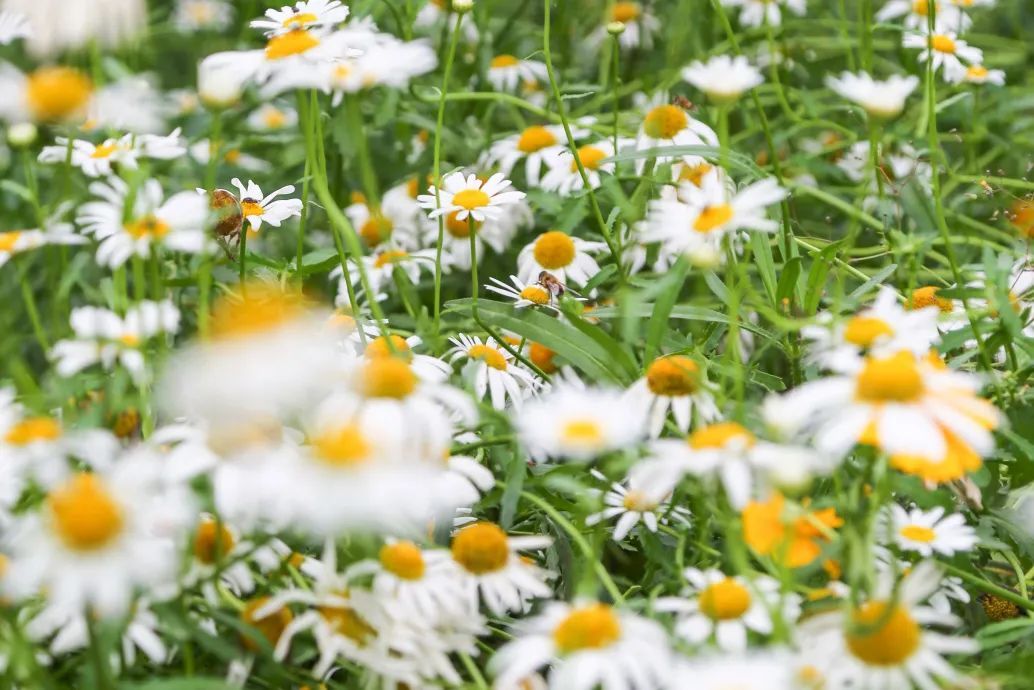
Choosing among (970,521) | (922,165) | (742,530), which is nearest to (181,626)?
(742,530)

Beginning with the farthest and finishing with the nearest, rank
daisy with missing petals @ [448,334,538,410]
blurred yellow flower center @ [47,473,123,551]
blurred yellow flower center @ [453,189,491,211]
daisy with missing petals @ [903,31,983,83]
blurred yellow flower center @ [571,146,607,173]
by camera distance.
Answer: daisy with missing petals @ [903,31,983,83] → blurred yellow flower center @ [571,146,607,173] → blurred yellow flower center @ [453,189,491,211] → daisy with missing petals @ [448,334,538,410] → blurred yellow flower center @ [47,473,123,551]

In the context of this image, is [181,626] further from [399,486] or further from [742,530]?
[742,530]

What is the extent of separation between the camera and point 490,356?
98 cm

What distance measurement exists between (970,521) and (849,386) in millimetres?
346

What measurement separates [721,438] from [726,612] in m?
0.10

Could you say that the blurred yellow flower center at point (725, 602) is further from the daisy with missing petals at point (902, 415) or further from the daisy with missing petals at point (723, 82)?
the daisy with missing petals at point (723, 82)

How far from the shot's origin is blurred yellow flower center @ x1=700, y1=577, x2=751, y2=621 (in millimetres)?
651

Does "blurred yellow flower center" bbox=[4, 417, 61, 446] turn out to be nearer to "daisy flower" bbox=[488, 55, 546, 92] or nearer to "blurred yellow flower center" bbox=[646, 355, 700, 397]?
"blurred yellow flower center" bbox=[646, 355, 700, 397]

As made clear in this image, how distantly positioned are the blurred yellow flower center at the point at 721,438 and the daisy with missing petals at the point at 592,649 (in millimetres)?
94

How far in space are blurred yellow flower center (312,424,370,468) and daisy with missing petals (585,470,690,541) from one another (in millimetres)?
265

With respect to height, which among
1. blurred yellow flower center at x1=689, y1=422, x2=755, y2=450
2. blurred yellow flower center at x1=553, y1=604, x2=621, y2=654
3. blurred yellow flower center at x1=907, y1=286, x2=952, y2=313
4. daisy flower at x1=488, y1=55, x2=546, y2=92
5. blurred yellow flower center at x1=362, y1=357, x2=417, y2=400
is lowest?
blurred yellow flower center at x1=907, y1=286, x2=952, y2=313

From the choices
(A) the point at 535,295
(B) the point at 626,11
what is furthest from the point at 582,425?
(B) the point at 626,11

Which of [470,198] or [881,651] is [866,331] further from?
[470,198]

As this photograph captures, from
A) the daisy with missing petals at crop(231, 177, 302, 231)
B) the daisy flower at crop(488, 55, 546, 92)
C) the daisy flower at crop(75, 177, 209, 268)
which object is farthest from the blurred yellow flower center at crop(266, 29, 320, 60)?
the daisy flower at crop(488, 55, 546, 92)
